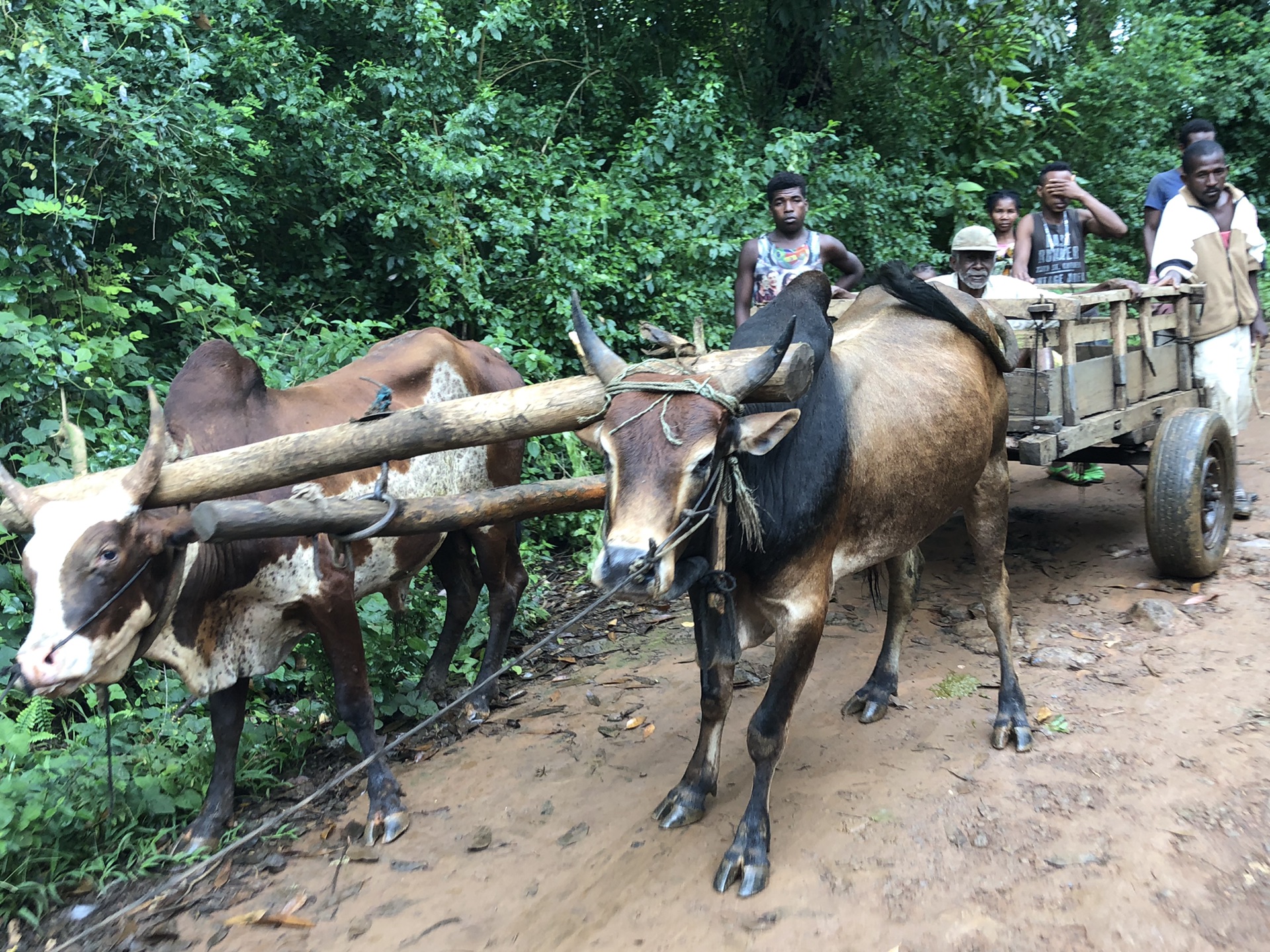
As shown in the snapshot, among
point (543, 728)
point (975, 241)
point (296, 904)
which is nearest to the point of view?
point (296, 904)

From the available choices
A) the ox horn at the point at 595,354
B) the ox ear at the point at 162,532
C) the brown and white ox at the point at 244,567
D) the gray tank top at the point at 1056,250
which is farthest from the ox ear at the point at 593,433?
the gray tank top at the point at 1056,250

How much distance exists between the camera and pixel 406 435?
303 cm

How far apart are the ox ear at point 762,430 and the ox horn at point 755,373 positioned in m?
0.09

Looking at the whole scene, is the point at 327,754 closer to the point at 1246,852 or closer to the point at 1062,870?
the point at 1062,870

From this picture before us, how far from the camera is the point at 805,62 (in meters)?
10.6

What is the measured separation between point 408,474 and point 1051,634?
361cm

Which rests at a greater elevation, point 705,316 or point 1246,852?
point 705,316

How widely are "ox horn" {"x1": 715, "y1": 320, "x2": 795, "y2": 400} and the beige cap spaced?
11.3ft

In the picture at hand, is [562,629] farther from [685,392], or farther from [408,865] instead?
[408,865]

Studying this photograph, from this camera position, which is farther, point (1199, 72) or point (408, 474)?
point (1199, 72)

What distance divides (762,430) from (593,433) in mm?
547

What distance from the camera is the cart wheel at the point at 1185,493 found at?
16.9ft

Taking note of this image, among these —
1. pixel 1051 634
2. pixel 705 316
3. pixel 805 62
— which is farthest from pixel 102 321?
pixel 805 62

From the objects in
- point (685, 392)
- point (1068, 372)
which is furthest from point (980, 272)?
point (685, 392)
